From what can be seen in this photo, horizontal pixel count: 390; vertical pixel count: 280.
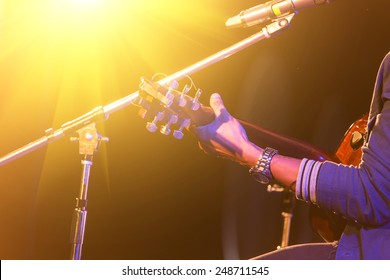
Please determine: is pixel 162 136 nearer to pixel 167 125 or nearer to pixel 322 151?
pixel 322 151

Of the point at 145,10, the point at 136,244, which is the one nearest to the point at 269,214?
the point at 136,244

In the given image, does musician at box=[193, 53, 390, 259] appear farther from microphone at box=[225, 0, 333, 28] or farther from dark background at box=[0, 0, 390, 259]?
dark background at box=[0, 0, 390, 259]

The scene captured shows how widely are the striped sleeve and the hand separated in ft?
0.50

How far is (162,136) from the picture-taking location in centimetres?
268

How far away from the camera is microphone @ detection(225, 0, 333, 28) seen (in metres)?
1.34

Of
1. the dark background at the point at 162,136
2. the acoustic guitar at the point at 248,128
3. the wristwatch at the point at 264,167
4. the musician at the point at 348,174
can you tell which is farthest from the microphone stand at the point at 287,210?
the wristwatch at the point at 264,167

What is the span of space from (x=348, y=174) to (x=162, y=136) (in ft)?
5.46

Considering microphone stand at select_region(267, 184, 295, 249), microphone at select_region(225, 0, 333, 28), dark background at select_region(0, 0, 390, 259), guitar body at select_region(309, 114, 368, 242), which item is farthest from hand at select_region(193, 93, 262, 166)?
microphone stand at select_region(267, 184, 295, 249)

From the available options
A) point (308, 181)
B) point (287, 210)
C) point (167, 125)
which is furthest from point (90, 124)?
point (287, 210)

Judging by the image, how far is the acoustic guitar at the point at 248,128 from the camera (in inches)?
49.0

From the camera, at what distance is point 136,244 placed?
105 inches
